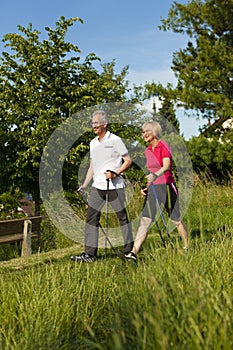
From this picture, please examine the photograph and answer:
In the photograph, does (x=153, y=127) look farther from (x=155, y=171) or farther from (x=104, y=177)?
(x=104, y=177)

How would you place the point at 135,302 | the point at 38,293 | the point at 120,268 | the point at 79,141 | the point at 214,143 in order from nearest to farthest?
the point at 135,302, the point at 38,293, the point at 120,268, the point at 214,143, the point at 79,141

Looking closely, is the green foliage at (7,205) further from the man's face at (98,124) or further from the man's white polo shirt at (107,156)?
the man's face at (98,124)

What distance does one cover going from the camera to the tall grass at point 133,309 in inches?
96.7

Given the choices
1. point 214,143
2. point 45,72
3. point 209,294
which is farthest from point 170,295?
point 45,72

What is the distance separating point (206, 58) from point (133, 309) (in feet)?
50.9

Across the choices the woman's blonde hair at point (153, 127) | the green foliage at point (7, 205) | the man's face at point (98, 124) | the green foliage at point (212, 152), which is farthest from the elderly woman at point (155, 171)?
the green foliage at point (7, 205)

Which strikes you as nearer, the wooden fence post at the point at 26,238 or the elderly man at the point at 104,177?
the elderly man at the point at 104,177

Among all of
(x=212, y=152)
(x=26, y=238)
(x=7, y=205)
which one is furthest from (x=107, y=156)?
(x=7, y=205)

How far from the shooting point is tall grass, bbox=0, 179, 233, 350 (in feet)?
8.06

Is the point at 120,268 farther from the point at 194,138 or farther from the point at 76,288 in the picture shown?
the point at 194,138

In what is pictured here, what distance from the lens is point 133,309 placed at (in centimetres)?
300

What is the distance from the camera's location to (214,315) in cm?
262

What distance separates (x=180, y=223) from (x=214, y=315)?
4.14 m

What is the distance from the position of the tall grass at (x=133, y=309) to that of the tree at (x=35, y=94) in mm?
16663
